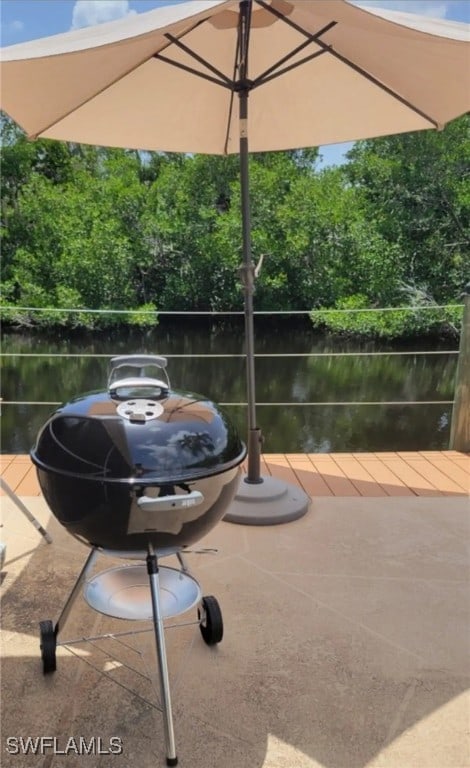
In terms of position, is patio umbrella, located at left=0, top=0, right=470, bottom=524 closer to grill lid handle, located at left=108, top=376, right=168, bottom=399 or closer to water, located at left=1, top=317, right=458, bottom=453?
grill lid handle, located at left=108, top=376, right=168, bottom=399

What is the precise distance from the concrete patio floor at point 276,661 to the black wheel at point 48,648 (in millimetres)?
27

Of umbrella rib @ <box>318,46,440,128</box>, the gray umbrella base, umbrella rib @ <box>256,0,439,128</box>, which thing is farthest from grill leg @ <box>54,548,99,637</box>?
umbrella rib @ <box>318,46,440,128</box>

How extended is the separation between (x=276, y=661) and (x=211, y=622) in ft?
0.69

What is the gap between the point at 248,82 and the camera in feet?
7.41

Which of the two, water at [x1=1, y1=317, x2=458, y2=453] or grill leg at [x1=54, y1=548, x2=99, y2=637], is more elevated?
grill leg at [x1=54, y1=548, x2=99, y2=637]

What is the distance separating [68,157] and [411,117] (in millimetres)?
15541

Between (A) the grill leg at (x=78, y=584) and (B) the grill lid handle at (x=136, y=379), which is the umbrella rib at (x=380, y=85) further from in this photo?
(A) the grill leg at (x=78, y=584)

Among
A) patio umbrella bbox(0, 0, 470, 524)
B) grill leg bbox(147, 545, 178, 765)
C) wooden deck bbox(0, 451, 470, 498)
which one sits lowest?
wooden deck bbox(0, 451, 470, 498)

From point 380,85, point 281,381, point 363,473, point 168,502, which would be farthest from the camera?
point 281,381

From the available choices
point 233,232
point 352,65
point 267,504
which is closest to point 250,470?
point 267,504

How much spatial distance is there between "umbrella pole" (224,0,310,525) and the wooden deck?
0.79ft

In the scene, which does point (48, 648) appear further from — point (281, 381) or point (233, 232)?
point (233, 232)

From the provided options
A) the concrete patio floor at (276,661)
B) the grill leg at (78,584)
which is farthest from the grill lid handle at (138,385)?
the concrete patio floor at (276,661)

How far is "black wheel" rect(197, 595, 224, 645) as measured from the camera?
5.38 feet
